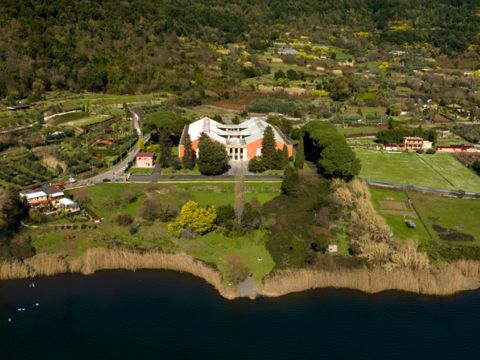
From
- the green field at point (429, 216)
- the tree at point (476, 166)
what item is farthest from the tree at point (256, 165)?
the tree at point (476, 166)

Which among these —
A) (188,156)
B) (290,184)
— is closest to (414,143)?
(290,184)

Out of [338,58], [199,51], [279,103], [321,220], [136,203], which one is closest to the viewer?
[321,220]

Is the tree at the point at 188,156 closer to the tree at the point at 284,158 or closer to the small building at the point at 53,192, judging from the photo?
the tree at the point at 284,158

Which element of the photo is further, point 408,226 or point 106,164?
point 106,164

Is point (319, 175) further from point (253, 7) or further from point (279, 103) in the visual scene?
point (253, 7)

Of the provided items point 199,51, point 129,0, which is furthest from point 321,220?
point 129,0

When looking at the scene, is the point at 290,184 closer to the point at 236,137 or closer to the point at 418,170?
the point at 236,137

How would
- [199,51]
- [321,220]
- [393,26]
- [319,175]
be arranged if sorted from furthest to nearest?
[393,26] → [199,51] → [319,175] → [321,220]
